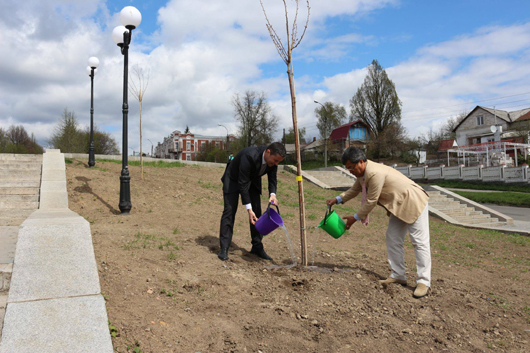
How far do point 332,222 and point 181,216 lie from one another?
3997 mm

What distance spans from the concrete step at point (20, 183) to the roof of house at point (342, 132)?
46426 mm

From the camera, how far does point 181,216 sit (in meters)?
7.20

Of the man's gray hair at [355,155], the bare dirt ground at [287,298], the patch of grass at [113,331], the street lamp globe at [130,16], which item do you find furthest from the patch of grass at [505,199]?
the patch of grass at [113,331]

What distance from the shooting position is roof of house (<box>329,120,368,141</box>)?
50656 millimetres

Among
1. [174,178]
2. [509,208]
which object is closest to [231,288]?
[174,178]


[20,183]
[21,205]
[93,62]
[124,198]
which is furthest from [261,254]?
[93,62]

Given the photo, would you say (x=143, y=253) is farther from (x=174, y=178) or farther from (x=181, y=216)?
(x=174, y=178)

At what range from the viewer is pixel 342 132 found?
2039 inches

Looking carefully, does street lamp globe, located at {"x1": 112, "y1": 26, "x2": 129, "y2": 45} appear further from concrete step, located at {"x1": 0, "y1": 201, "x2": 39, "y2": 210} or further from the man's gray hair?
the man's gray hair

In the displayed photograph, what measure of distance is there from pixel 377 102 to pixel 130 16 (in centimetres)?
4387

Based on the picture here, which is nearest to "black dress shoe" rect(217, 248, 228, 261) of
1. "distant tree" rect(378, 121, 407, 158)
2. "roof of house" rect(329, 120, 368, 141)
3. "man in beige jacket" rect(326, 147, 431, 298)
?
"man in beige jacket" rect(326, 147, 431, 298)

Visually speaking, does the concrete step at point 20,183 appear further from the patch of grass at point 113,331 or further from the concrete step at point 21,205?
the patch of grass at point 113,331

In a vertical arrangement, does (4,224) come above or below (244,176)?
below

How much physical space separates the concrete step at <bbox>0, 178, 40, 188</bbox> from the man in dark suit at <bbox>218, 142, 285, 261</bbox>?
578cm
